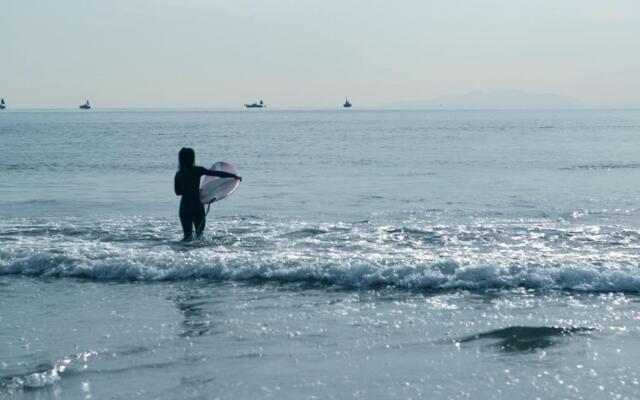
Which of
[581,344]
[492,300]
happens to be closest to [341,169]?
[492,300]

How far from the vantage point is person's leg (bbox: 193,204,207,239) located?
14.4 m

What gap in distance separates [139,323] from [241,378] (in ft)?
7.31

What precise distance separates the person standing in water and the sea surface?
1.90 feet

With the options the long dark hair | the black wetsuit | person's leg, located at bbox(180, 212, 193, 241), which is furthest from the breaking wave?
the long dark hair

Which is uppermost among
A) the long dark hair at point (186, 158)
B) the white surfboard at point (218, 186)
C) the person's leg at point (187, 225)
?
the long dark hair at point (186, 158)

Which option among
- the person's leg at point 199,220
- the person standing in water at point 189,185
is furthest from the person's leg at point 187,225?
the person's leg at point 199,220

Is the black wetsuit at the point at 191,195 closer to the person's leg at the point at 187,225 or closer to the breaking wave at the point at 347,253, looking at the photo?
the person's leg at the point at 187,225

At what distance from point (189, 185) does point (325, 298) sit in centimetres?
464

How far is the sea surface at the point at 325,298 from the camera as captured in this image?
7027 mm

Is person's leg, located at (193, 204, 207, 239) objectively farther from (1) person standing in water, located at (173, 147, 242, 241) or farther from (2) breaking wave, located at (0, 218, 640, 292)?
(2) breaking wave, located at (0, 218, 640, 292)

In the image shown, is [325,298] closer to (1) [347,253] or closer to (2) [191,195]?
(1) [347,253]

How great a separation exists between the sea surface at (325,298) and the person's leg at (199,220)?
53 centimetres

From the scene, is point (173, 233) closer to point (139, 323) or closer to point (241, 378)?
point (139, 323)

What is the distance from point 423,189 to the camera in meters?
24.4
